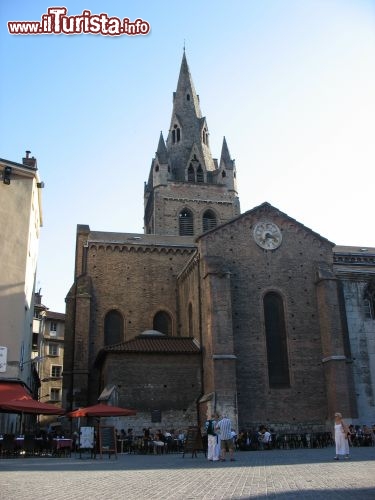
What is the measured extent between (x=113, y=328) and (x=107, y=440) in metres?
15.2

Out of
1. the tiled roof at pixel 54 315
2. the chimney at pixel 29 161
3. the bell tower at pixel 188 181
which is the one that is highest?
the bell tower at pixel 188 181

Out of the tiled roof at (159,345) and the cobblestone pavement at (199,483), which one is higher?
the tiled roof at (159,345)

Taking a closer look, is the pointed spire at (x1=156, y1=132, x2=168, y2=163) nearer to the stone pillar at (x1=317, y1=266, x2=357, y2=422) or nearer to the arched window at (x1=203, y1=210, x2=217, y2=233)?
the arched window at (x1=203, y1=210, x2=217, y2=233)

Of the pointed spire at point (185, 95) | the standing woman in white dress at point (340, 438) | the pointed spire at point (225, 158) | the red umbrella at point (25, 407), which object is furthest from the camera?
the pointed spire at point (185, 95)

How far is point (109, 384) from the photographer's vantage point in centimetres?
2736

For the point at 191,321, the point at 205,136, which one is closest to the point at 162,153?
the point at 205,136

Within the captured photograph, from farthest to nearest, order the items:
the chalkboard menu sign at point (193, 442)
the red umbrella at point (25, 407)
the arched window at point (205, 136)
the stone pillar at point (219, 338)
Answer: the arched window at point (205, 136)
the stone pillar at point (219, 338)
the red umbrella at point (25, 407)
the chalkboard menu sign at point (193, 442)

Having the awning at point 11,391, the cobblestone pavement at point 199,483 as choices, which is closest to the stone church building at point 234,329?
the awning at point 11,391

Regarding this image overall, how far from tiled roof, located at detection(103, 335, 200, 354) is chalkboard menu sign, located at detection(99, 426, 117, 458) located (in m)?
7.63

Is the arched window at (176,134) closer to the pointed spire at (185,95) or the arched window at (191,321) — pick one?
the pointed spire at (185,95)

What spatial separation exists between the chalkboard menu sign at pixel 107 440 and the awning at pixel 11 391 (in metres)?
3.60

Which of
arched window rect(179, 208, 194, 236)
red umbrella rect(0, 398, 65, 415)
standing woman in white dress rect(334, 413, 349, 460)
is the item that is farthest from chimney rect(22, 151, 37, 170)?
standing woman in white dress rect(334, 413, 349, 460)

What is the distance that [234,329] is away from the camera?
91.0ft

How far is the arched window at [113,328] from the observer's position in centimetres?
A: 3475
